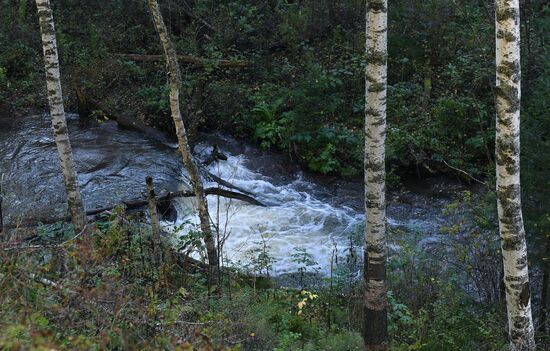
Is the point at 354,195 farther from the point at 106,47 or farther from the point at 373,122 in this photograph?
the point at 106,47

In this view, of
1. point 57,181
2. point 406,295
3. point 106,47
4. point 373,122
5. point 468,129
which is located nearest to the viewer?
point 373,122

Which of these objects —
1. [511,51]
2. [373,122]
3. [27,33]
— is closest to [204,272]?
[373,122]

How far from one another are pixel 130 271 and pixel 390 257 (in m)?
4.45

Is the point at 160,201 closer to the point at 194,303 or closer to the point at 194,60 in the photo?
the point at 194,303

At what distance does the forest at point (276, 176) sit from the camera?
567cm

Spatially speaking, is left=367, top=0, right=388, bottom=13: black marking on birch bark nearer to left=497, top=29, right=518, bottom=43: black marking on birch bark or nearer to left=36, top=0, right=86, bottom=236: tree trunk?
left=497, top=29, right=518, bottom=43: black marking on birch bark

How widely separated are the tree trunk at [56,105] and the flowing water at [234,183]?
225 centimetres

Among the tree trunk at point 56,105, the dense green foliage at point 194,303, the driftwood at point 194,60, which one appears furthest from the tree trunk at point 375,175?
the driftwood at point 194,60

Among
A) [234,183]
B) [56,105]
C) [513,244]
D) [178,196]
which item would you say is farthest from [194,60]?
[513,244]

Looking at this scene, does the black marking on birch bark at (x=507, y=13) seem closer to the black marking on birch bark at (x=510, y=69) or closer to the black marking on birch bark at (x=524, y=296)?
the black marking on birch bark at (x=510, y=69)

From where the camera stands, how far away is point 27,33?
18.4 metres

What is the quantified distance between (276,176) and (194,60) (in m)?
4.80

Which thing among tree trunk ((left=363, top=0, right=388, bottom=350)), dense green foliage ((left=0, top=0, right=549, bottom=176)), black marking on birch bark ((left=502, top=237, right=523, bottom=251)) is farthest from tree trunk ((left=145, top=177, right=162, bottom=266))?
dense green foliage ((left=0, top=0, right=549, bottom=176))

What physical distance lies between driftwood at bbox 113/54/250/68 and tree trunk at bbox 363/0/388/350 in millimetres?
10298
